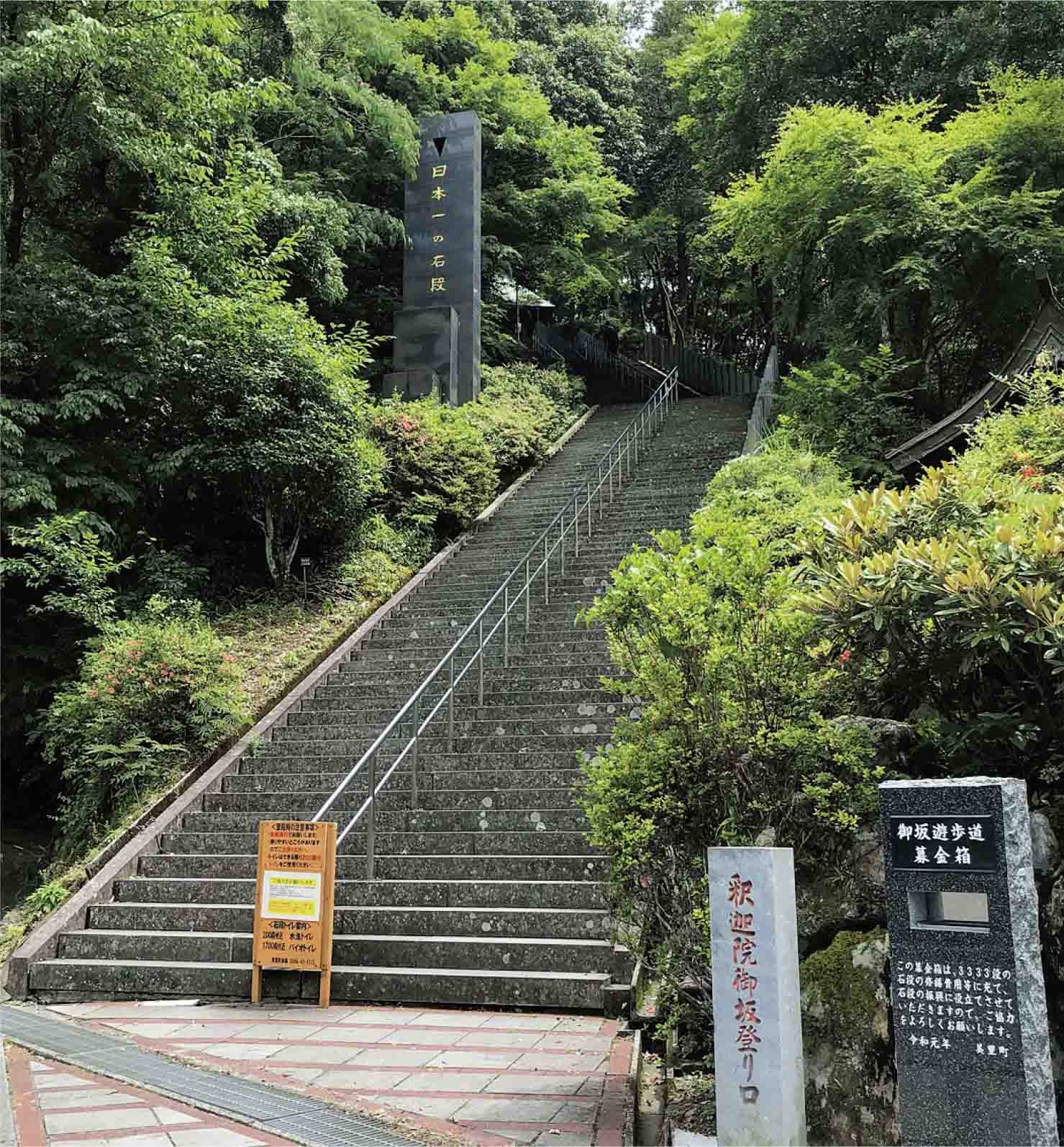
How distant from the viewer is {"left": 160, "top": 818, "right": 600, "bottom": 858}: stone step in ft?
24.8

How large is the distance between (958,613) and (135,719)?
25.7ft

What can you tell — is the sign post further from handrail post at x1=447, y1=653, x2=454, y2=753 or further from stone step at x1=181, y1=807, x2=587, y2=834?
handrail post at x1=447, y1=653, x2=454, y2=753

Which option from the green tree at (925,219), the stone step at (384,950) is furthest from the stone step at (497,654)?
the green tree at (925,219)

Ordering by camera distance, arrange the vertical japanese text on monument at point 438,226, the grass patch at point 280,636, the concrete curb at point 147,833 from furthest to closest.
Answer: the vertical japanese text on monument at point 438,226 → the grass patch at point 280,636 → the concrete curb at point 147,833

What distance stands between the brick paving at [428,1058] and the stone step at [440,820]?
6.32ft

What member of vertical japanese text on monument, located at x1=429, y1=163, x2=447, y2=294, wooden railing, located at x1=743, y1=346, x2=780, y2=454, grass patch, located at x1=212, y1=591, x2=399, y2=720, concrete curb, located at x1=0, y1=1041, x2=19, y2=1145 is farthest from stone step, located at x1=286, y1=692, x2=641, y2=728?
vertical japanese text on monument, located at x1=429, y1=163, x2=447, y2=294

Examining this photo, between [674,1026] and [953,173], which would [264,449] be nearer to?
[674,1026]

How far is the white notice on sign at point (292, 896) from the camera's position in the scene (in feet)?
21.0

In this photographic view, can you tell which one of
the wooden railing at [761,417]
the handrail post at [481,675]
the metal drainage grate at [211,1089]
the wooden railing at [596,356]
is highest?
the wooden railing at [596,356]

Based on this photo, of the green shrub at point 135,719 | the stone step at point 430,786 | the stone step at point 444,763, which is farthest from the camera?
the green shrub at point 135,719

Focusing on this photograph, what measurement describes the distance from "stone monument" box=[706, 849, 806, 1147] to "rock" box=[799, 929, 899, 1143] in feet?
0.61

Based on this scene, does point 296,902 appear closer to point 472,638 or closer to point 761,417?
point 472,638

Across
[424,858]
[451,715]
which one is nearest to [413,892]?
[424,858]

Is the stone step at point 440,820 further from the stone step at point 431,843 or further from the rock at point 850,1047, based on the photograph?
the rock at point 850,1047
